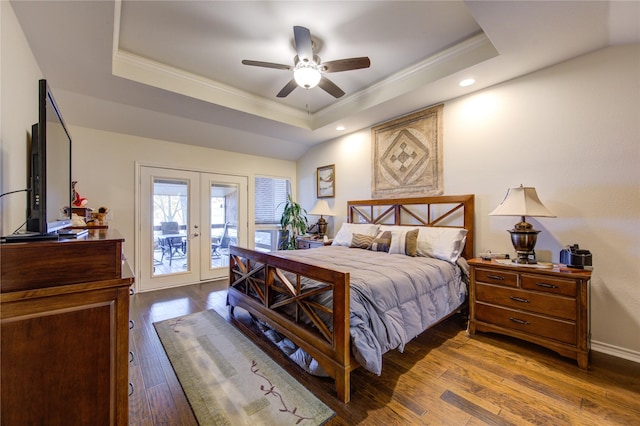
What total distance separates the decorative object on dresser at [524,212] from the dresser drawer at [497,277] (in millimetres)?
197

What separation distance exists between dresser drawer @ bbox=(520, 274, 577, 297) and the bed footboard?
5.88 feet

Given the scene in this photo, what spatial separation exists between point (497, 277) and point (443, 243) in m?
0.65

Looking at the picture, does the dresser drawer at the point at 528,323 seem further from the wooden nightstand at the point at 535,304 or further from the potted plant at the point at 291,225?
the potted plant at the point at 291,225

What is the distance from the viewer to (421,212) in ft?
12.3

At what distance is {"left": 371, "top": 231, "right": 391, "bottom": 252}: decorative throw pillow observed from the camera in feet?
11.2

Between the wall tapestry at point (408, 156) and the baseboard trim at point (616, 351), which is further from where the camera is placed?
the wall tapestry at point (408, 156)

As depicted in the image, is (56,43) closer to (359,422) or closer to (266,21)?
(266,21)

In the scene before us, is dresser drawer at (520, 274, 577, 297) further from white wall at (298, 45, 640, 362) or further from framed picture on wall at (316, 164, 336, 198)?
framed picture on wall at (316, 164, 336, 198)

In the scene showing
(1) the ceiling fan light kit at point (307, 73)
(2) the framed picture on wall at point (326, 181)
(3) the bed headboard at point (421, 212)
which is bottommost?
(3) the bed headboard at point (421, 212)

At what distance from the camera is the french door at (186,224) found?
4.19 metres

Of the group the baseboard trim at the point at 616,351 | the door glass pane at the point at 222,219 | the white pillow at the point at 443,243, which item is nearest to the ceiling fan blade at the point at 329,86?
the white pillow at the point at 443,243

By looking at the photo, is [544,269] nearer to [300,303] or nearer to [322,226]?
[300,303]

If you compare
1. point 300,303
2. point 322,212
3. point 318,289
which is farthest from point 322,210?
point 318,289

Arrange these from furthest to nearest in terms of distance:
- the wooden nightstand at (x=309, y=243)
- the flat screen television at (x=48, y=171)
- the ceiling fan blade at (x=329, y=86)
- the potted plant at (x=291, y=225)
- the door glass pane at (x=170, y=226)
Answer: the potted plant at (x=291, y=225)
the wooden nightstand at (x=309, y=243)
the door glass pane at (x=170, y=226)
the ceiling fan blade at (x=329, y=86)
the flat screen television at (x=48, y=171)
